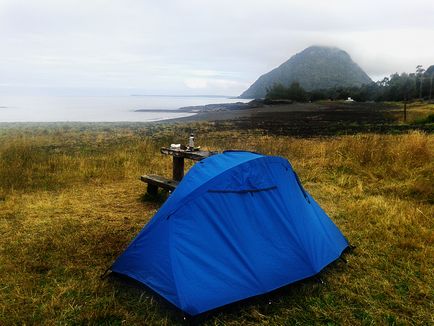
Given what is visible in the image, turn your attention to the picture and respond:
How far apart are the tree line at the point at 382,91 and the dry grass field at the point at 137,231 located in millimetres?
81533

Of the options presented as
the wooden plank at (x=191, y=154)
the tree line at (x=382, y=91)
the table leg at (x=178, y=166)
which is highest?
the tree line at (x=382, y=91)

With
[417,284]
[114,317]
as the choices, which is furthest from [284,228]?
[114,317]

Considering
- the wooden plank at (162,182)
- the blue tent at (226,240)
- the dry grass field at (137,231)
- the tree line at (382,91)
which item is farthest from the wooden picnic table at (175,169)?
the tree line at (382,91)

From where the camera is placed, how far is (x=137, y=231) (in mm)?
6656

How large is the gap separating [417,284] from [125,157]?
968cm

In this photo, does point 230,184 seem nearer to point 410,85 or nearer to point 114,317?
point 114,317

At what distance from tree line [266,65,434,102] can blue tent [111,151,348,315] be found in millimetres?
86943

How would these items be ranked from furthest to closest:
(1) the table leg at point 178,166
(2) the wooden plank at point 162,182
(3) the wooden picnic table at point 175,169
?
(1) the table leg at point 178,166
(3) the wooden picnic table at point 175,169
(2) the wooden plank at point 162,182

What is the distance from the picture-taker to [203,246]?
4.29 m

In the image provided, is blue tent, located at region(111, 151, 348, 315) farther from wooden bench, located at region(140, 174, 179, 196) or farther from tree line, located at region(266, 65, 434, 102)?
tree line, located at region(266, 65, 434, 102)

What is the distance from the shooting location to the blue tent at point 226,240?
13.5 feet

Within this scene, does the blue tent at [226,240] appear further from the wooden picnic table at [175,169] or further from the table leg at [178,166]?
the table leg at [178,166]

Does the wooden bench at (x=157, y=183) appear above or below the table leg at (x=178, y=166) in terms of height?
below

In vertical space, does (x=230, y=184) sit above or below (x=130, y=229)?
above
